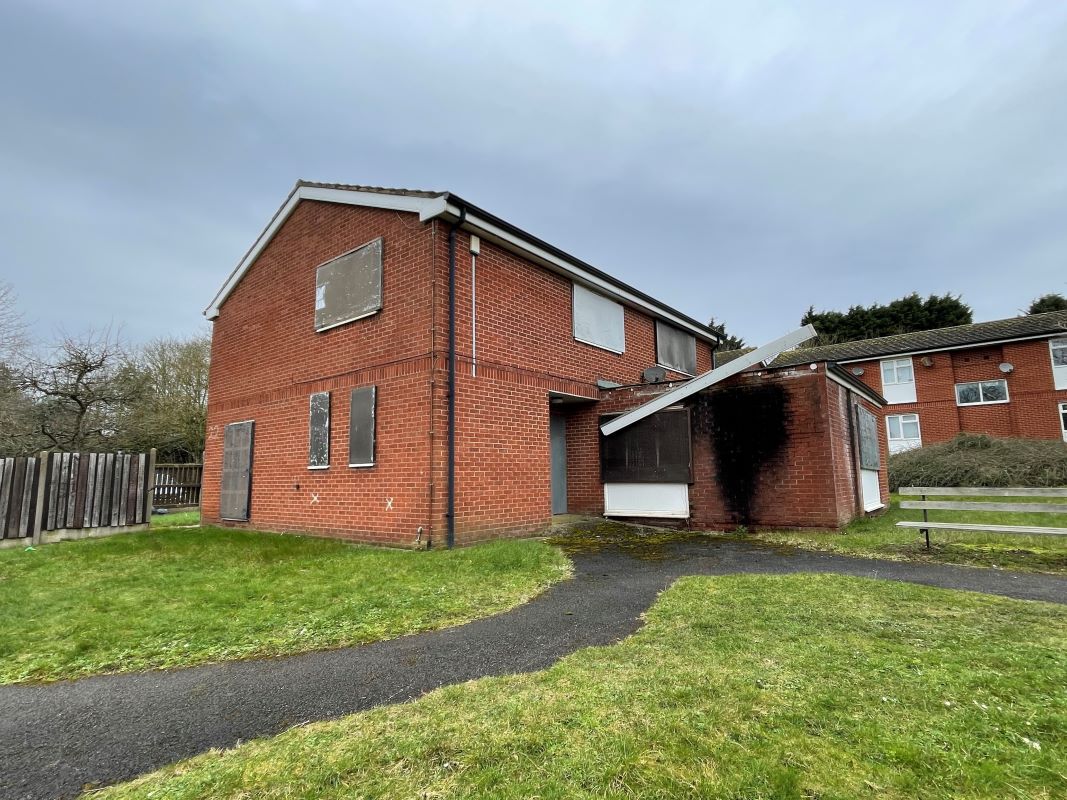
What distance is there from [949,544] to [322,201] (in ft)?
41.6

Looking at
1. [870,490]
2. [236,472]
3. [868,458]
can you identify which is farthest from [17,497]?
[870,490]

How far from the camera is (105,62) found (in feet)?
39.7

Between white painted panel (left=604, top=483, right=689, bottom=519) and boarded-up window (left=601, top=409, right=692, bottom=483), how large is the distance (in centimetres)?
12

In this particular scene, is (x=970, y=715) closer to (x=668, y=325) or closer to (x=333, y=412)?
(x=333, y=412)

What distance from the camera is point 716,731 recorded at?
7.53ft

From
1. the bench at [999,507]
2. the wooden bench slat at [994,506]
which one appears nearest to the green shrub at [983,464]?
the bench at [999,507]

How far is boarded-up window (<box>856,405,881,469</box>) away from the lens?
36.1 ft

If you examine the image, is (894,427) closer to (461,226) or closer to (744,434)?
(744,434)

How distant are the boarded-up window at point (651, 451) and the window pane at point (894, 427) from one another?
2097 centimetres

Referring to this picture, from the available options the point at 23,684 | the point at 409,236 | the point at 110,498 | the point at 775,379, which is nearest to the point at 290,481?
the point at 110,498

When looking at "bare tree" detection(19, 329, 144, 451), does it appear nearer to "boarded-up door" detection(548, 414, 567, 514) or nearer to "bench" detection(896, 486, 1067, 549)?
"boarded-up door" detection(548, 414, 567, 514)

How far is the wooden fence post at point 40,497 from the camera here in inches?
368

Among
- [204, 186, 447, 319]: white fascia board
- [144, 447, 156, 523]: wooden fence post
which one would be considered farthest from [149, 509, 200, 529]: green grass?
[204, 186, 447, 319]: white fascia board

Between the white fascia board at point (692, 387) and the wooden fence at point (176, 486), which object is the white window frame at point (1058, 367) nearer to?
the white fascia board at point (692, 387)
